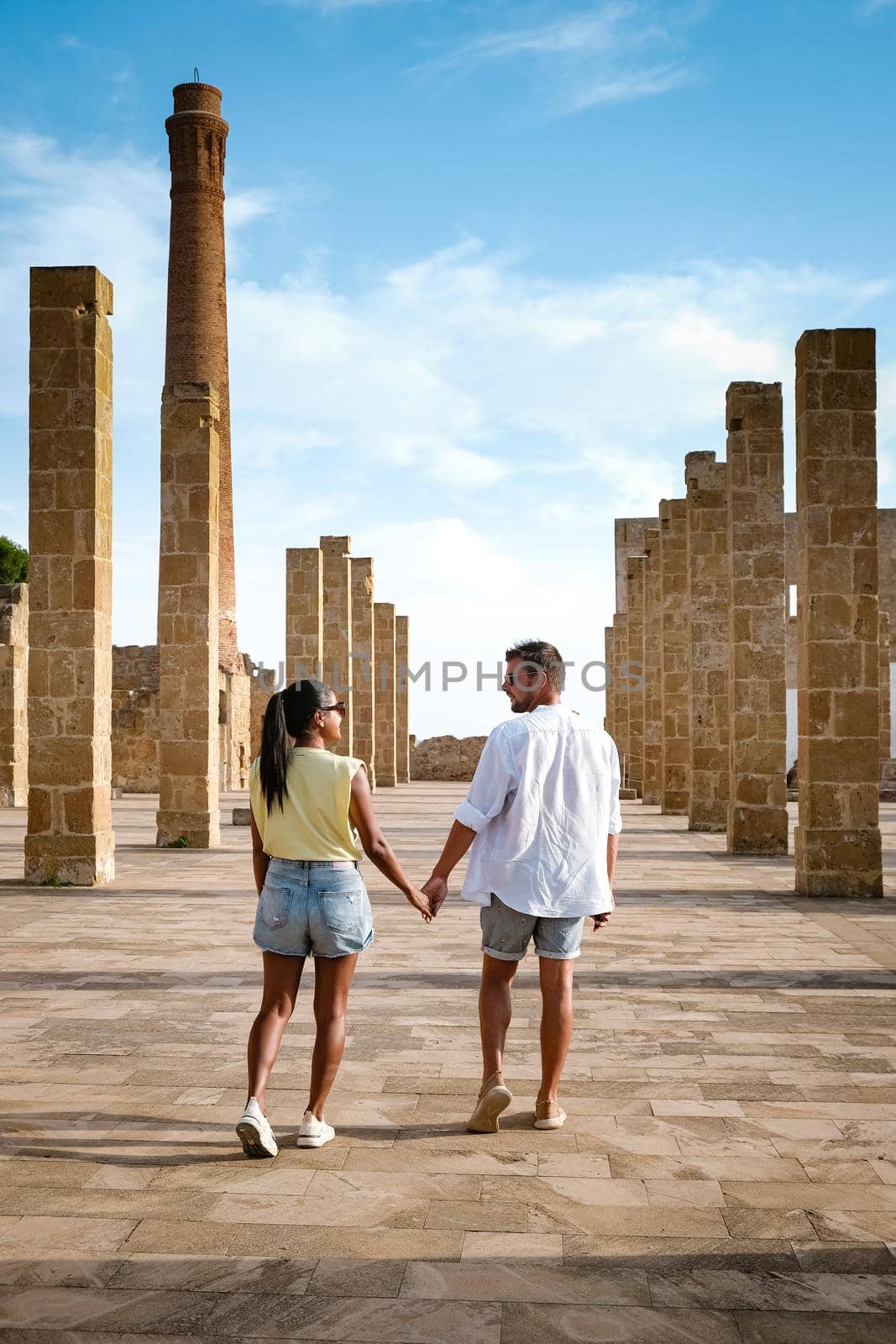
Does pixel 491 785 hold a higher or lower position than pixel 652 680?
lower

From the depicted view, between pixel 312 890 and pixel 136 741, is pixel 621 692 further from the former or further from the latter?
pixel 312 890

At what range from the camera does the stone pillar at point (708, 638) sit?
54.6ft

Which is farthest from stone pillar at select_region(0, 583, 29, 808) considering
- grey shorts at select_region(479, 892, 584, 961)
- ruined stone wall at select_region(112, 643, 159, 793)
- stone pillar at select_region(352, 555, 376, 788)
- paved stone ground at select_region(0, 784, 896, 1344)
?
grey shorts at select_region(479, 892, 584, 961)

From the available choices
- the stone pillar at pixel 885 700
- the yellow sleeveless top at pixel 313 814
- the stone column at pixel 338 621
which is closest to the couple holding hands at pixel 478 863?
the yellow sleeveless top at pixel 313 814

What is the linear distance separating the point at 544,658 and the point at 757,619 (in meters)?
9.95

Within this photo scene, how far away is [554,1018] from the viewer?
4.27 meters

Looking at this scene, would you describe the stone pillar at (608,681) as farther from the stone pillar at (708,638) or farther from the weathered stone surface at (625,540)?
the stone pillar at (708,638)

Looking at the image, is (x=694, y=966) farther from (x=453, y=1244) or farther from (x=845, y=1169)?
(x=453, y=1244)

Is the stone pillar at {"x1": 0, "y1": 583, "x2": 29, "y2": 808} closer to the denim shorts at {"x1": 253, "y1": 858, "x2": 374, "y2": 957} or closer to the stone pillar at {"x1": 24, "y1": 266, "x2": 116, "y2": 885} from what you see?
the stone pillar at {"x1": 24, "y1": 266, "x2": 116, "y2": 885}

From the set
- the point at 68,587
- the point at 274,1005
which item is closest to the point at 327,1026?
the point at 274,1005

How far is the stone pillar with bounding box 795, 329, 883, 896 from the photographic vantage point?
33.6ft

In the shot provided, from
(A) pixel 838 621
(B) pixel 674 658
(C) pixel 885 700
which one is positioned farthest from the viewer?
(C) pixel 885 700

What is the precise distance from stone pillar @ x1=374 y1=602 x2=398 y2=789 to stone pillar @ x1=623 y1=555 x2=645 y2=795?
7430 millimetres

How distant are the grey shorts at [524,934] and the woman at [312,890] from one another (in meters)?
0.33
